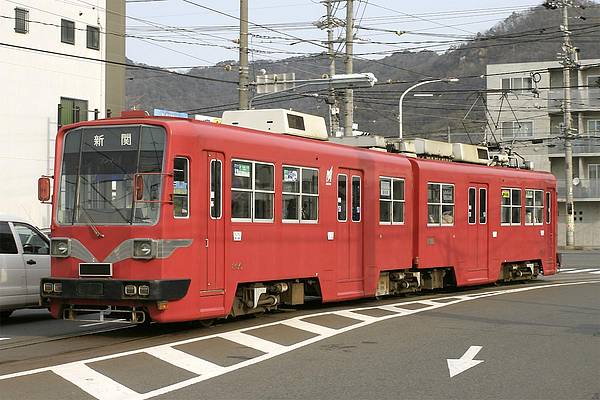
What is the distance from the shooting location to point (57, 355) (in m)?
11.6

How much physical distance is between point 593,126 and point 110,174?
6109 cm

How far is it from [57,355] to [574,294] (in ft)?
45.5

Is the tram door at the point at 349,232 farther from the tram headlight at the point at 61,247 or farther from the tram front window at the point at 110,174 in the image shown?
the tram headlight at the point at 61,247

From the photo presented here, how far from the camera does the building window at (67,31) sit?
42.2 meters

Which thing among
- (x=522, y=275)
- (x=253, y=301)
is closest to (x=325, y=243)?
(x=253, y=301)

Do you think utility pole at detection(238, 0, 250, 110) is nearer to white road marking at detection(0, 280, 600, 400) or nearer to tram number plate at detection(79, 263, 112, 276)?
white road marking at detection(0, 280, 600, 400)

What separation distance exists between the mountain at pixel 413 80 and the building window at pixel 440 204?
A: 37.9 meters

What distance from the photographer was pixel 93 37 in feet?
145

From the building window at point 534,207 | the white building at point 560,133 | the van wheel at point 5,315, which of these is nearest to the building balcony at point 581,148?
the white building at point 560,133

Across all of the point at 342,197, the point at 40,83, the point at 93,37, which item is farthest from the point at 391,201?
the point at 93,37

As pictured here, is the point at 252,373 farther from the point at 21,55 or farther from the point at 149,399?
the point at 21,55

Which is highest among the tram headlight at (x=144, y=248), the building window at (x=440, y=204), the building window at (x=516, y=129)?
the building window at (x=516, y=129)

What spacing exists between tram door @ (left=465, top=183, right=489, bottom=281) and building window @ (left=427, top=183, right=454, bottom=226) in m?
0.94

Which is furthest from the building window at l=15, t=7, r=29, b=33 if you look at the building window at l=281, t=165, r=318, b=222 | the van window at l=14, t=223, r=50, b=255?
the building window at l=281, t=165, r=318, b=222
